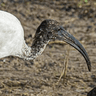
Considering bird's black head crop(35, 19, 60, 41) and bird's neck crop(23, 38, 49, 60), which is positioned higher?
bird's black head crop(35, 19, 60, 41)

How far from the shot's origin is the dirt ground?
395cm

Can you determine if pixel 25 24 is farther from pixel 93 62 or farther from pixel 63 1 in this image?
pixel 93 62

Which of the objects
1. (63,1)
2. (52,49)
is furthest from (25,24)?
(63,1)

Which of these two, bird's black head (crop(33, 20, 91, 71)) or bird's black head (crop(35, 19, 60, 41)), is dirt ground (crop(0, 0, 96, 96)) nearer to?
bird's black head (crop(33, 20, 91, 71))

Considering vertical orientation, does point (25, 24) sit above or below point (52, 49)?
above

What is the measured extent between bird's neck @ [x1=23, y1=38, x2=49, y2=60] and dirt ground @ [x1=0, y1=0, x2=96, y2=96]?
476 millimetres

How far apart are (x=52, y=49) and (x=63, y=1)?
2.15 m

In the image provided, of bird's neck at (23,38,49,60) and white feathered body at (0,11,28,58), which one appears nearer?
white feathered body at (0,11,28,58)

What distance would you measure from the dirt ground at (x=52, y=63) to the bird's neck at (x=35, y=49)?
0.48 meters

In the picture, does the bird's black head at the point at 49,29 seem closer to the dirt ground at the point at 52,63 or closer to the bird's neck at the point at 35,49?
the bird's neck at the point at 35,49

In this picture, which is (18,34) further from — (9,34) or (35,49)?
(35,49)

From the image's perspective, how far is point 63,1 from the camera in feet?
20.2

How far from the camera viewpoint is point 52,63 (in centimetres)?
446

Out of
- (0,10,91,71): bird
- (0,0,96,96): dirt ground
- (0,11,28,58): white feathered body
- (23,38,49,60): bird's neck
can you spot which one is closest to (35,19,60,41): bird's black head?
(0,10,91,71): bird
